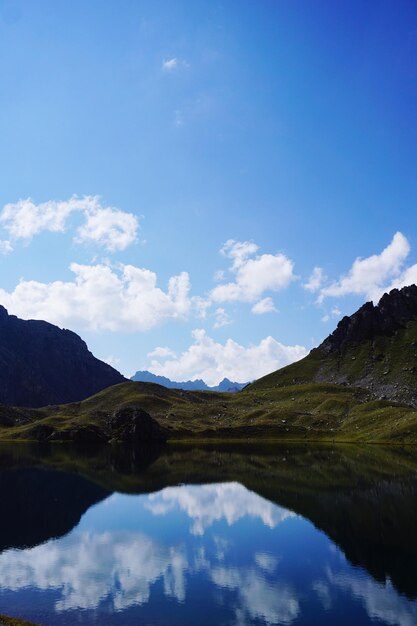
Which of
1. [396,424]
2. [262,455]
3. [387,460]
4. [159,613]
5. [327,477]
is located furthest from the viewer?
[396,424]

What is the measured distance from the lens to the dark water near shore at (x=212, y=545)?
4278cm

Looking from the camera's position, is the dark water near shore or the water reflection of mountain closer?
the dark water near shore

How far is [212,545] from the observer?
65.9m

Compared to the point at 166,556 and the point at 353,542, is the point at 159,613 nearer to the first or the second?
the point at 166,556

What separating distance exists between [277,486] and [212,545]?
4329 cm

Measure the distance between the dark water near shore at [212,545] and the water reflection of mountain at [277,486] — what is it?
386 millimetres

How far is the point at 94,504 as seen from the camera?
9425cm

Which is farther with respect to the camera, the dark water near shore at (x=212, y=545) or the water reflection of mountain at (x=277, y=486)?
the water reflection of mountain at (x=277, y=486)

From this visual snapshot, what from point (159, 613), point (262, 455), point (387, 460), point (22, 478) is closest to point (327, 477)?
point (387, 460)

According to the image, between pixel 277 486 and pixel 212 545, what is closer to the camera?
pixel 212 545

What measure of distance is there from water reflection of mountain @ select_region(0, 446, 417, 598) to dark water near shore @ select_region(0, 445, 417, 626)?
0.39 m

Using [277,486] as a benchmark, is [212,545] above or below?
below

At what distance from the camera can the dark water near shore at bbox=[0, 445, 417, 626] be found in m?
Result: 42.8

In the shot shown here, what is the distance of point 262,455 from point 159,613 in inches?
4978
